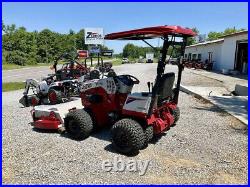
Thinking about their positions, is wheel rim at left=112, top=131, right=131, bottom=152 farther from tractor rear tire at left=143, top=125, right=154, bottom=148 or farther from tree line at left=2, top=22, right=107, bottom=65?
tree line at left=2, top=22, right=107, bottom=65

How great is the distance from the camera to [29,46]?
59.1m

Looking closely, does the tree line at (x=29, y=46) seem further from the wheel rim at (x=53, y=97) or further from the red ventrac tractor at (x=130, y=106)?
the red ventrac tractor at (x=130, y=106)

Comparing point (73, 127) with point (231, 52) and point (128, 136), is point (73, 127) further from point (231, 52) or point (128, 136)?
point (231, 52)

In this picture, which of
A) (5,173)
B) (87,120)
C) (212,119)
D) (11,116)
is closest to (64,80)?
(11,116)

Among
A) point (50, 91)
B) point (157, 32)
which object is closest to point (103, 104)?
point (157, 32)

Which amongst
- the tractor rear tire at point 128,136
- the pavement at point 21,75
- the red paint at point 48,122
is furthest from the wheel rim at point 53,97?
the pavement at point 21,75

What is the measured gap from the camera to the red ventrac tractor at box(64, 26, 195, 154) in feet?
17.3

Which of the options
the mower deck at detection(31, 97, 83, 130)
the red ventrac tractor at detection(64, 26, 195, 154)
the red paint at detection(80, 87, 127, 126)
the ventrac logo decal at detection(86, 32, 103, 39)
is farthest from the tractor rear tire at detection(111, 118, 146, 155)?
the ventrac logo decal at detection(86, 32, 103, 39)

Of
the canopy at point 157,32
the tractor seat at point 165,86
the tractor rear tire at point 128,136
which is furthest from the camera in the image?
the tractor seat at point 165,86

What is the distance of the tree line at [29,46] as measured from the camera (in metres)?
52.0

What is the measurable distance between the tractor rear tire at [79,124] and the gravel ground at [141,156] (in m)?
0.16

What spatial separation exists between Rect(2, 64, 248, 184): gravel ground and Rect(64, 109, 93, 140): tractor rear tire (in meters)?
0.16

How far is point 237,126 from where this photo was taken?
719cm

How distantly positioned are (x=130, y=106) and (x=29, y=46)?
5759 cm
